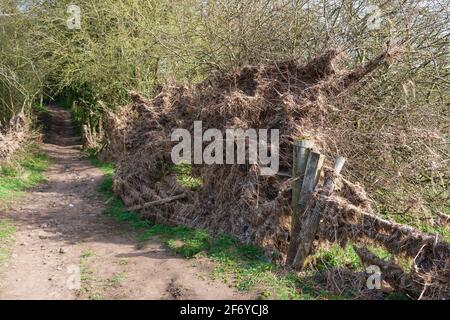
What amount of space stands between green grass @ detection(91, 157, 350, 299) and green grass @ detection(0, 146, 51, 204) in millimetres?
3536

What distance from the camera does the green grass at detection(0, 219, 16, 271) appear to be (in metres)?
6.15

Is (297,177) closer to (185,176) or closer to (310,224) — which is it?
(310,224)

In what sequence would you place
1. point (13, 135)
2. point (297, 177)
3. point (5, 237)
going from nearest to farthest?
point (297, 177)
point (5, 237)
point (13, 135)

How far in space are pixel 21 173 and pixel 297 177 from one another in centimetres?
833

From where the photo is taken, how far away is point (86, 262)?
593 centimetres

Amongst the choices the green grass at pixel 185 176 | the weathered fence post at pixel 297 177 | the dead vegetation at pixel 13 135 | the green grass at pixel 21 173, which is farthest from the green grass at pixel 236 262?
the dead vegetation at pixel 13 135

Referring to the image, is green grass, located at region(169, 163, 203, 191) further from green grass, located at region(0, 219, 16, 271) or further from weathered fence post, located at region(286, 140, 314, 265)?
green grass, located at region(0, 219, 16, 271)

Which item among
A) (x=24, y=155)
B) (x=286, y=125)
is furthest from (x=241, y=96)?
(x=24, y=155)

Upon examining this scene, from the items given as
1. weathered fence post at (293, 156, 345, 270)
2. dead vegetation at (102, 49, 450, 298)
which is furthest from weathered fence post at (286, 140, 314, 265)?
dead vegetation at (102, 49, 450, 298)

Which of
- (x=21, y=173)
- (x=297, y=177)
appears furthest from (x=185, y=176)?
(x=21, y=173)

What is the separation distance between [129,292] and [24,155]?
9.13 m
